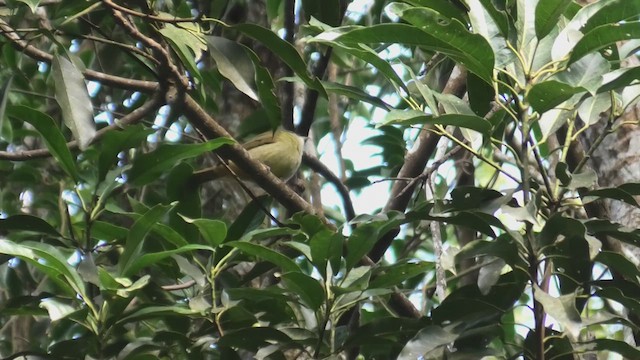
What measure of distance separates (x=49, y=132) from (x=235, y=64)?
21.5 inches

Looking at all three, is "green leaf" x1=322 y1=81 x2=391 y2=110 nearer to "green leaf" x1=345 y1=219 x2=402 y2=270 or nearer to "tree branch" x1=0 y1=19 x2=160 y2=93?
"green leaf" x1=345 y1=219 x2=402 y2=270

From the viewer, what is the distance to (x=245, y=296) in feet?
7.65

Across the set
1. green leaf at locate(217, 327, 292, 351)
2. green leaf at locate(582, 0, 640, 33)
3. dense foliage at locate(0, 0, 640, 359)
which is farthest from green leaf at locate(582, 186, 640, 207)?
green leaf at locate(217, 327, 292, 351)

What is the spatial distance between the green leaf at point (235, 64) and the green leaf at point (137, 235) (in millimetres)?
420

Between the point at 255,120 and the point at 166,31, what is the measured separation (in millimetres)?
1191

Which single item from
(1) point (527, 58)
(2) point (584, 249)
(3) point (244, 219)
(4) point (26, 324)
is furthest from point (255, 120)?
(4) point (26, 324)

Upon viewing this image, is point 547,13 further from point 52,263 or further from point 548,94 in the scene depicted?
point 52,263

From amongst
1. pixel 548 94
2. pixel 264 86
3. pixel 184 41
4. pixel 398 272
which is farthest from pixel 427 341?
pixel 184 41

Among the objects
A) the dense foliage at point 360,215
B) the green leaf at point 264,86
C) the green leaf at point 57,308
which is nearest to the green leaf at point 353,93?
the dense foliage at point 360,215

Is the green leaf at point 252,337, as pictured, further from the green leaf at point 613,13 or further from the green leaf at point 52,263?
the green leaf at point 613,13

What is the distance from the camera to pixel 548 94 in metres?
2.01

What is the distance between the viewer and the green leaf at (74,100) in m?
2.23

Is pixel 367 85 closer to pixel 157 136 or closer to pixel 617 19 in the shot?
pixel 157 136

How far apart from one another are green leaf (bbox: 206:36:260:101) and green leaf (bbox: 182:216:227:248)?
37 centimetres
